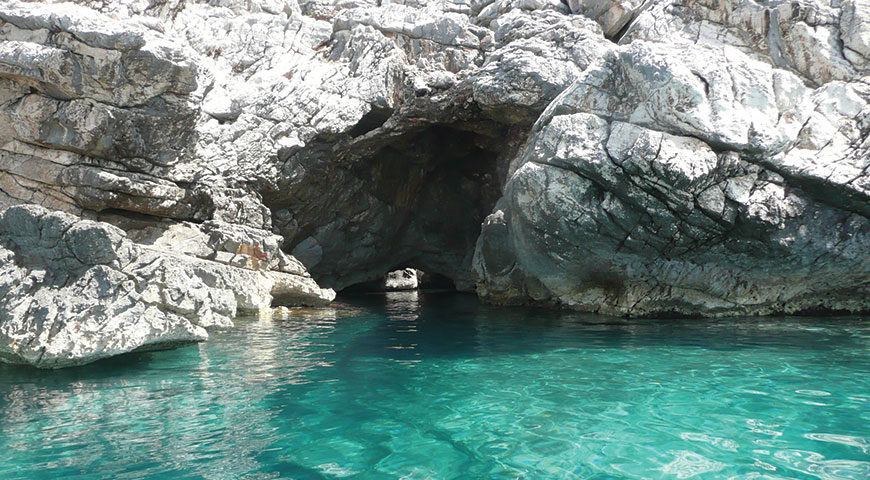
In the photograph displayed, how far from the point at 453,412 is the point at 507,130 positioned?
16428 mm

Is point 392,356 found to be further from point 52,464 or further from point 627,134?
point 627,134

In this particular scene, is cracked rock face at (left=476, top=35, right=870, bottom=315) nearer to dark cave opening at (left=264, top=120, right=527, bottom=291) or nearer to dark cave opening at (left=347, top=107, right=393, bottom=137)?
dark cave opening at (left=264, top=120, right=527, bottom=291)

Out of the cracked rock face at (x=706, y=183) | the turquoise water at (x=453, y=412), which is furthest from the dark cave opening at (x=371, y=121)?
the turquoise water at (x=453, y=412)

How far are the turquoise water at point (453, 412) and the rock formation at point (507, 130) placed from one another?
301 cm

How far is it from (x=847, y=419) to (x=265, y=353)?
Result: 8315mm

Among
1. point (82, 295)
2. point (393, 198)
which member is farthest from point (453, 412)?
point (393, 198)

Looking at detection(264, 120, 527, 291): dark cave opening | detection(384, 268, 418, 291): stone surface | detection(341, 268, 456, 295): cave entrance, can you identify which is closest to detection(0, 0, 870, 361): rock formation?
detection(264, 120, 527, 291): dark cave opening

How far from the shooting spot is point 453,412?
19.2 feet

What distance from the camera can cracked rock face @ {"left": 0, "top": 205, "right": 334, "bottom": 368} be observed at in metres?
7.52

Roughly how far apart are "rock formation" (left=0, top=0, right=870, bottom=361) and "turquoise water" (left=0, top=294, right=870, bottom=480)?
9.88ft

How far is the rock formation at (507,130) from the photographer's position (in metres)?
12.6

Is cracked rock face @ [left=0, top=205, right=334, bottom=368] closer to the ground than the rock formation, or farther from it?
closer to the ground

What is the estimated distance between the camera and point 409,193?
25.3m

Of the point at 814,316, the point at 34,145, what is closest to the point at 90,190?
the point at 34,145
